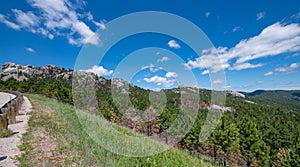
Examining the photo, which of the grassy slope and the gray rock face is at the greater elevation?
the gray rock face

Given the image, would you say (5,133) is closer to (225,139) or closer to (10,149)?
(10,149)

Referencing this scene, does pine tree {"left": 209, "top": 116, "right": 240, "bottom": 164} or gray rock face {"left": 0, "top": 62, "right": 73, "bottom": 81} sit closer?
pine tree {"left": 209, "top": 116, "right": 240, "bottom": 164}

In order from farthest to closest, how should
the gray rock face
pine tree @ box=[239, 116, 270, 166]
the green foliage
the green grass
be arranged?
the gray rock face, pine tree @ box=[239, 116, 270, 166], the green foliage, the green grass

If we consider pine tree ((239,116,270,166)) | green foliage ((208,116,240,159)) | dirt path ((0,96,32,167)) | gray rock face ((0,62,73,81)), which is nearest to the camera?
dirt path ((0,96,32,167))

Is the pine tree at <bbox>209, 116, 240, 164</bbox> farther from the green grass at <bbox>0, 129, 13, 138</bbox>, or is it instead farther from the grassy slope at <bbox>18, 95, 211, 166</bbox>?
the green grass at <bbox>0, 129, 13, 138</bbox>

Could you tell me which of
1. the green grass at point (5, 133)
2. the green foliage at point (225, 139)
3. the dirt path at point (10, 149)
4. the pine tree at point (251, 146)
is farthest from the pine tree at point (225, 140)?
the green grass at point (5, 133)

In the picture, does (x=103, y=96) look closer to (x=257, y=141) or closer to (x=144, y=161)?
(x=257, y=141)

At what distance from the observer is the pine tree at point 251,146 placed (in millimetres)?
30500

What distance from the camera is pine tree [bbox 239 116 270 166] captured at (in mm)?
30500

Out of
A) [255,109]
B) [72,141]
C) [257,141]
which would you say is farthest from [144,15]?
[255,109]

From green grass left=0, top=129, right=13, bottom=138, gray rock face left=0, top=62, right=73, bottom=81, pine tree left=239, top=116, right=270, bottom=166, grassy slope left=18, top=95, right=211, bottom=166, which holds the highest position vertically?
gray rock face left=0, top=62, right=73, bottom=81

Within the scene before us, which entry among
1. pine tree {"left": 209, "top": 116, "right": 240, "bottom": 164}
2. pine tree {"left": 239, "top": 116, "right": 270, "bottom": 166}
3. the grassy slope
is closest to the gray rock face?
pine tree {"left": 209, "top": 116, "right": 240, "bottom": 164}

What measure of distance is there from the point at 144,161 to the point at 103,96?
157ft

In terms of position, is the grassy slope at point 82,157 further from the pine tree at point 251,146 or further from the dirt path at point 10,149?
the pine tree at point 251,146
